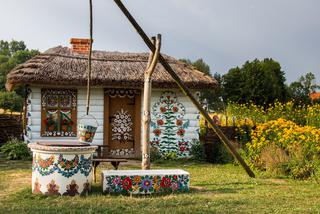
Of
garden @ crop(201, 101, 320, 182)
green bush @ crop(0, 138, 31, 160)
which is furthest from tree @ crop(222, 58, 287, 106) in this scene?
green bush @ crop(0, 138, 31, 160)

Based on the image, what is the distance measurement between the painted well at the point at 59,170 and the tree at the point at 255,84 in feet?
65.7

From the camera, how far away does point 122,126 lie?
13.2m

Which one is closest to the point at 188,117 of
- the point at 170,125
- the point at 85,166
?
the point at 170,125

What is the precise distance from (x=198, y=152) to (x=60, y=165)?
697 cm

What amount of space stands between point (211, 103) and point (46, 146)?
22.4 metres

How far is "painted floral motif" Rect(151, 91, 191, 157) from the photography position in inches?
520

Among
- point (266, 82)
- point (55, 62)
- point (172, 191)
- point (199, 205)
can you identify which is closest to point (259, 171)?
point (172, 191)

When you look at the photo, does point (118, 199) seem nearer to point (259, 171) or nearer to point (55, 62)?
point (259, 171)

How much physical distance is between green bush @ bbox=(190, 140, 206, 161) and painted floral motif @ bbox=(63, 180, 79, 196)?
6.71m

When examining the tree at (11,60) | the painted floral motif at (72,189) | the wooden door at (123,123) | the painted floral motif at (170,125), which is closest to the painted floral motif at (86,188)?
the painted floral motif at (72,189)

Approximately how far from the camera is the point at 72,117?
41.4 feet

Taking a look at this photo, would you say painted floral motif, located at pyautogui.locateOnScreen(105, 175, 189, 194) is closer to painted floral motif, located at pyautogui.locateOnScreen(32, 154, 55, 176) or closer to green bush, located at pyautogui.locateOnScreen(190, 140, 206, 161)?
painted floral motif, located at pyautogui.locateOnScreen(32, 154, 55, 176)

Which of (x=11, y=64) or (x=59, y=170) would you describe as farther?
(x=11, y=64)

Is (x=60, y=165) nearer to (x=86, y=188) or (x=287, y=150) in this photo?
(x=86, y=188)
